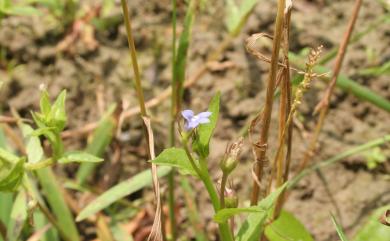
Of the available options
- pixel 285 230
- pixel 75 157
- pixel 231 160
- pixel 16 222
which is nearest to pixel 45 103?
pixel 75 157

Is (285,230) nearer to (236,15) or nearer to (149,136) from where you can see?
(149,136)

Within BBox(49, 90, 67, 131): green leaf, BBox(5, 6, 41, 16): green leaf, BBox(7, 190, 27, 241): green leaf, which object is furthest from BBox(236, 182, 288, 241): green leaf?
BBox(5, 6, 41, 16): green leaf

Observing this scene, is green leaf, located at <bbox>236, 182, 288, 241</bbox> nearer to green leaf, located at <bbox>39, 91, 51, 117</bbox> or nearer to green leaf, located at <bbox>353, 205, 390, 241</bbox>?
green leaf, located at <bbox>353, 205, 390, 241</bbox>

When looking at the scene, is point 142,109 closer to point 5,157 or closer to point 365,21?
point 5,157

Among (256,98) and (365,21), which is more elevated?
(365,21)

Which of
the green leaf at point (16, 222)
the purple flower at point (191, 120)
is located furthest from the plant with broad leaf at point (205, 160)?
the green leaf at point (16, 222)

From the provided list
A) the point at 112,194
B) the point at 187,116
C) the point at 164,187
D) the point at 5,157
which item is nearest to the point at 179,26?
the point at 164,187

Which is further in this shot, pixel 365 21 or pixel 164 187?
pixel 365 21
